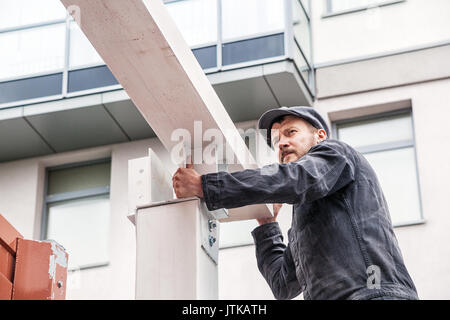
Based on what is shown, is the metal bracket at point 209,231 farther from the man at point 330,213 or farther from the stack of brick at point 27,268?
the stack of brick at point 27,268

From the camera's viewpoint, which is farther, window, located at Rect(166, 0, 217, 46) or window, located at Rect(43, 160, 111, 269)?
window, located at Rect(43, 160, 111, 269)

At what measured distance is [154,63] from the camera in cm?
361

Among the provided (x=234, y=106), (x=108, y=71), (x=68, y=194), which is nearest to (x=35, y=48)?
(x=108, y=71)

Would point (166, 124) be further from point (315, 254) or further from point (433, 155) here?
point (433, 155)

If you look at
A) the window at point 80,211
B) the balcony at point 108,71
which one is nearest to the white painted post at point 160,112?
the balcony at point 108,71

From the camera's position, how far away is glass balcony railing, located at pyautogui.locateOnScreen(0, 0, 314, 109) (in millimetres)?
11367

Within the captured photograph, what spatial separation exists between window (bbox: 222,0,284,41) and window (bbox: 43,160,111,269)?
243 cm

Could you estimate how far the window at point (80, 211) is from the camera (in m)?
12.1

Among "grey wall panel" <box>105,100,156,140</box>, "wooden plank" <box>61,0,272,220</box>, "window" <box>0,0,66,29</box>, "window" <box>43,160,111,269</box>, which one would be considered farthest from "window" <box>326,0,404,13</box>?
"wooden plank" <box>61,0,272,220</box>

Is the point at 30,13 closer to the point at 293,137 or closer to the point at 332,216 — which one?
the point at 293,137

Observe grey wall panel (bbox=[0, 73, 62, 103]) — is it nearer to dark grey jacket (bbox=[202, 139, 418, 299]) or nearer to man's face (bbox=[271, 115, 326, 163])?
man's face (bbox=[271, 115, 326, 163])

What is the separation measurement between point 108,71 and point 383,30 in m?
3.27
